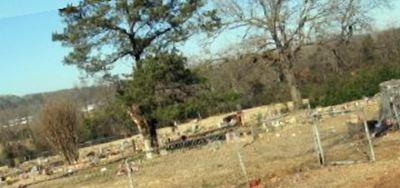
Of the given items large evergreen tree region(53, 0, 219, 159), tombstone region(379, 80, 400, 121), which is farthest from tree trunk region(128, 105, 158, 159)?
tombstone region(379, 80, 400, 121)

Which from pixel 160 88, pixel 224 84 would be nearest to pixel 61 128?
pixel 160 88

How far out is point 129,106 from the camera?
30.8m

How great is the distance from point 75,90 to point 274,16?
43.4 m

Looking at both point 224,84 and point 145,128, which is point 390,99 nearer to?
point 145,128

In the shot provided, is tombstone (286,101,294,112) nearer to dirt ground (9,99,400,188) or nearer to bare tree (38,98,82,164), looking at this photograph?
dirt ground (9,99,400,188)

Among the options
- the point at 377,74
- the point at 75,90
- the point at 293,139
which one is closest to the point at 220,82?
the point at 377,74

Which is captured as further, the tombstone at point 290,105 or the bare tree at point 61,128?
the tombstone at point 290,105

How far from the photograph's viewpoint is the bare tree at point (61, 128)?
3597cm

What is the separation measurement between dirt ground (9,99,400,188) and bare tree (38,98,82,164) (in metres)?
10.6

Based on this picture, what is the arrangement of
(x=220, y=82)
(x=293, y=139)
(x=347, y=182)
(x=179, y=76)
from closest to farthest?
(x=347, y=182) → (x=293, y=139) → (x=179, y=76) → (x=220, y=82)

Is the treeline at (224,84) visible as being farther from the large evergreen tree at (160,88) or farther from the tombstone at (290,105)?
the tombstone at (290,105)

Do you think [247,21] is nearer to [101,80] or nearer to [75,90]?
[101,80]

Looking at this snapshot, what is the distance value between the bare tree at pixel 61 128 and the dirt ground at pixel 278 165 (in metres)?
10.6

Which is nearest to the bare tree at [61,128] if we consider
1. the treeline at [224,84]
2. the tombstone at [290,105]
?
the treeline at [224,84]
